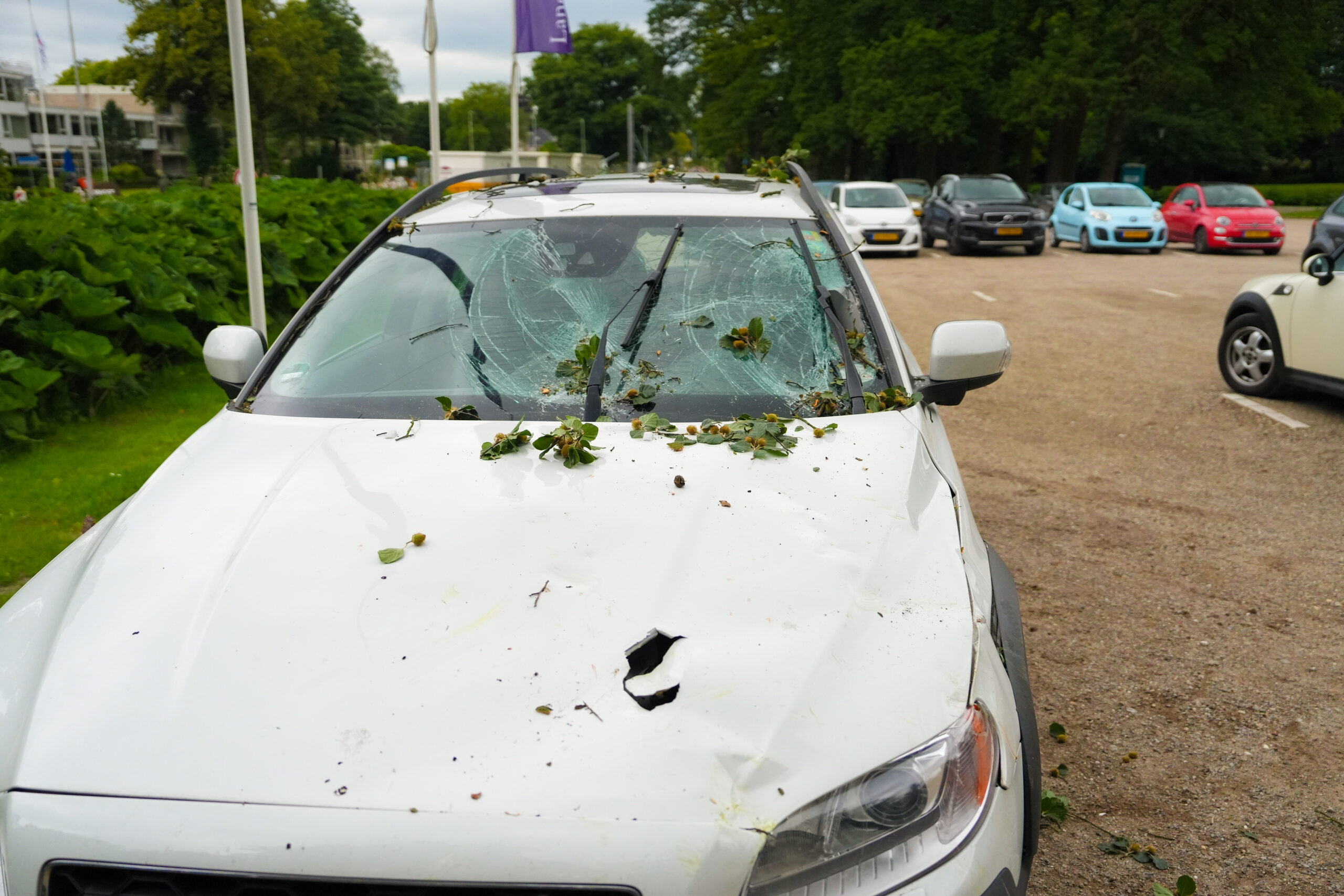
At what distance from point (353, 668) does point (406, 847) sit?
41 centimetres

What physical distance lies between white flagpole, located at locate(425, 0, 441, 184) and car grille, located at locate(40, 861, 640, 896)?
13.2m

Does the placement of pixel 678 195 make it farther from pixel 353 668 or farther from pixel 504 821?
pixel 504 821

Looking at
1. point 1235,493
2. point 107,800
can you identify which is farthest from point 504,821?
point 1235,493

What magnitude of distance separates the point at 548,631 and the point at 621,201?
200cm

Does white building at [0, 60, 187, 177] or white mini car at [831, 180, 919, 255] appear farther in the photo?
white building at [0, 60, 187, 177]

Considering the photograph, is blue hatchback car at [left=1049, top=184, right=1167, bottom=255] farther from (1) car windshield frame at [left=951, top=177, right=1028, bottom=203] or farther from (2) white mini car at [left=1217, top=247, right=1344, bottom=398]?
(2) white mini car at [left=1217, top=247, right=1344, bottom=398]

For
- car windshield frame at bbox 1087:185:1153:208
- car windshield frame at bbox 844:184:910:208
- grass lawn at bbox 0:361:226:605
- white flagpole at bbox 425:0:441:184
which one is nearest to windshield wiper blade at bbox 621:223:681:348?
grass lawn at bbox 0:361:226:605

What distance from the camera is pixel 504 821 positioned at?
168 cm

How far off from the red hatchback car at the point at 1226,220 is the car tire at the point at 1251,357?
1511 centimetres

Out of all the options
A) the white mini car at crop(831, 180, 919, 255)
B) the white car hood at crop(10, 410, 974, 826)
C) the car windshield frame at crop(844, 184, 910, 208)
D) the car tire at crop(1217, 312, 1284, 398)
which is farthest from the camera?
the car windshield frame at crop(844, 184, 910, 208)

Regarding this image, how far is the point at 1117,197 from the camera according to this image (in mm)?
24234

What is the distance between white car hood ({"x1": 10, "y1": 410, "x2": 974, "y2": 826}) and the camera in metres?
1.77

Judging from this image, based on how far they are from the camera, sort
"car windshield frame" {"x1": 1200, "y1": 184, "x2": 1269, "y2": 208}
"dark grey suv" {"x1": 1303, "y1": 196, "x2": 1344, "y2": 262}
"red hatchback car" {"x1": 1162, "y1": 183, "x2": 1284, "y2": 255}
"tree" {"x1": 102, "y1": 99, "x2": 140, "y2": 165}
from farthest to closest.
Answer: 1. "tree" {"x1": 102, "y1": 99, "x2": 140, "y2": 165}
2. "car windshield frame" {"x1": 1200, "y1": 184, "x2": 1269, "y2": 208}
3. "red hatchback car" {"x1": 1162, "y1": 183, "x2": 1284, "y2": 255}
4. "dark grey suv" {"x1": 1303, "y1": 196, "x2": 1344, "y2": 262}

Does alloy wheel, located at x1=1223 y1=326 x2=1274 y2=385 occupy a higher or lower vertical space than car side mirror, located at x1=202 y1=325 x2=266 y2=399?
lower
